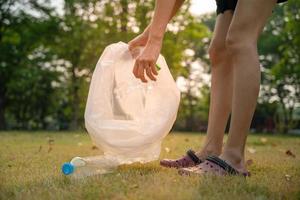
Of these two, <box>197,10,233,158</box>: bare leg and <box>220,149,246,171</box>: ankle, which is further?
<box>197,10,233,158</box>: bare leg

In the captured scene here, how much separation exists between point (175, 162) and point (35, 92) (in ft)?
61.7

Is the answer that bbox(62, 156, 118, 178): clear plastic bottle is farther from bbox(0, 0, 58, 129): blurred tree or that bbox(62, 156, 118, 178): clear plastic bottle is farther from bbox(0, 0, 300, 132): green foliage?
bbox(0, 0, 58, 129): blurred tree

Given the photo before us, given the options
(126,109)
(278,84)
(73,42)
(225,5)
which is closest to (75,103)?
(73,42)

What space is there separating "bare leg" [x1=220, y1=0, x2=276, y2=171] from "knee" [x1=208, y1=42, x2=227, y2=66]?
352 mm

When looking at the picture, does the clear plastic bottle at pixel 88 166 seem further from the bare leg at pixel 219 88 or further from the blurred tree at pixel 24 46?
the blurred tree at pixel 24 46

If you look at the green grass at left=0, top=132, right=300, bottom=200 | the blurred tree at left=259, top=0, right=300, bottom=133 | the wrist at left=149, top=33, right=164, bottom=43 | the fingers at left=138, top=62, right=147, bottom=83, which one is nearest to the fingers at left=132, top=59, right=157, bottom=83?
the fingers at left=138, top=62, right=147, bottom=83

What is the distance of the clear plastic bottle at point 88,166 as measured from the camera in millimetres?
2355

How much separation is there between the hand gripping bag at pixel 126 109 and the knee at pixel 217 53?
284mm

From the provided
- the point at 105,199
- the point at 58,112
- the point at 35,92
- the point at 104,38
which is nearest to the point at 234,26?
the point at 105,199

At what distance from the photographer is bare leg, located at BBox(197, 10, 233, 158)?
2.79 meters

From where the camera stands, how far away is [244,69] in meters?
2.40

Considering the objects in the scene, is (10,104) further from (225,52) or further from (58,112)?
(225,52)

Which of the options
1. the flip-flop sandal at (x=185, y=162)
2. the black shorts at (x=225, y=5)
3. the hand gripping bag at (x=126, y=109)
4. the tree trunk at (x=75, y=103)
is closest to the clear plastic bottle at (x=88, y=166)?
the hand gripping bag at (x=126, y=109)

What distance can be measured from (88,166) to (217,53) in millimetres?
999
